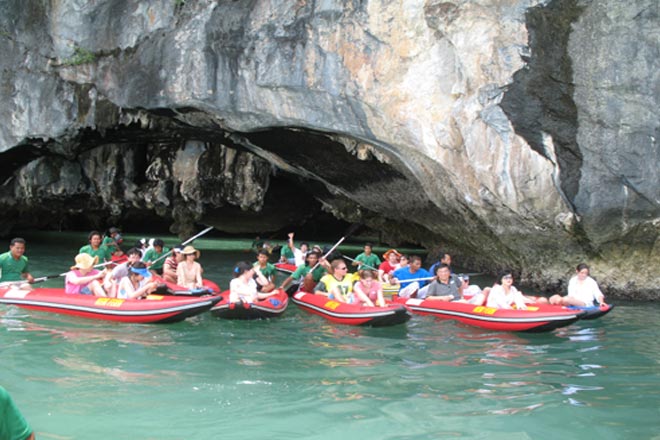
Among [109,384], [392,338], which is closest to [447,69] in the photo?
[392,338]

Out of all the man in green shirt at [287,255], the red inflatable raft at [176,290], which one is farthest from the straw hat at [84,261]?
the man in green shirt at [287,255]

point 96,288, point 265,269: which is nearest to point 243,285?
point 265,269

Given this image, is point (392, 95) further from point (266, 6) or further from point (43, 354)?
point (43, 354)

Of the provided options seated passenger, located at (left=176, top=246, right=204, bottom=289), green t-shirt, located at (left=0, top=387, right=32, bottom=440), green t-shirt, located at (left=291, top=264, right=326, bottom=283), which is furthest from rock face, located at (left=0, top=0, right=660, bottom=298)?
green t-shirt, located at (left=0, top=387, right=32, bottom=440)

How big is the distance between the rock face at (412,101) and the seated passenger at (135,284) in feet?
14.0

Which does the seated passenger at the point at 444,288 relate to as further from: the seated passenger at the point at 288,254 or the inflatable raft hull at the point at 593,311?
the seated passenger at the point at 288,254

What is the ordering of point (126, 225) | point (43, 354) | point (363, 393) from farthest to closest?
1. point (126, 225)
2. point (43, 354)
3. point (363, 393)

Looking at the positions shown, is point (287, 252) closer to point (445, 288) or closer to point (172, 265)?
point (172, 265)

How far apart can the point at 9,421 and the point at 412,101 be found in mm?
8652

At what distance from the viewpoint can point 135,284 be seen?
8.35 m

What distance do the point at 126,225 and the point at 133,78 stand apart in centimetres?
1795

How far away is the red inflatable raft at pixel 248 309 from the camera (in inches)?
320

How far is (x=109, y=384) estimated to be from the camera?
5.23 m

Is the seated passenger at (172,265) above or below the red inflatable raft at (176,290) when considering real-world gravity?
above
